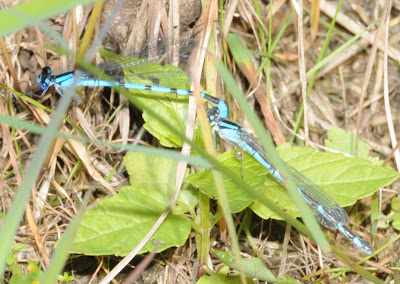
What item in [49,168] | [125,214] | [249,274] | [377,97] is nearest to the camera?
[249,274]

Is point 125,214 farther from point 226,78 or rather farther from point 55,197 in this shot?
point 226,78

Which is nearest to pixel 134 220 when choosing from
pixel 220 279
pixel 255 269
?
pixel 220 279

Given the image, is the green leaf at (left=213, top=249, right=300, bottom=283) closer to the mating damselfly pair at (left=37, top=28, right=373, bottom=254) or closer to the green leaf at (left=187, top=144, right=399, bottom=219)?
the green leaf at (left=187, top=144, right=399, bottom=219)

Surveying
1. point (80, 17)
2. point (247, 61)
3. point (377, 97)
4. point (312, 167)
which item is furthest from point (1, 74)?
point (377, 97)

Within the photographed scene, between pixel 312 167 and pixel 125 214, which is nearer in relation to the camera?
pixel 125 214

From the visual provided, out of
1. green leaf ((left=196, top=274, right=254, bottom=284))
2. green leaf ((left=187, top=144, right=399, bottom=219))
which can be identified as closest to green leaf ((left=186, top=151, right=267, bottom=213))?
green leaf ((left=187, top=144, right=399, bottom=219))

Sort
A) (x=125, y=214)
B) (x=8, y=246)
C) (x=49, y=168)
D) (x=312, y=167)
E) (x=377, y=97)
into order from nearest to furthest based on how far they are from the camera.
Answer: (x=8, y=246) < (x=125, y=214) < (x=312, y=167) < (x=49, y=168) < (x=377, y=97)

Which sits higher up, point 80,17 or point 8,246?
point 80,17

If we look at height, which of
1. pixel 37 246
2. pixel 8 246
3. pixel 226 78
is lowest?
pixel 37 246
